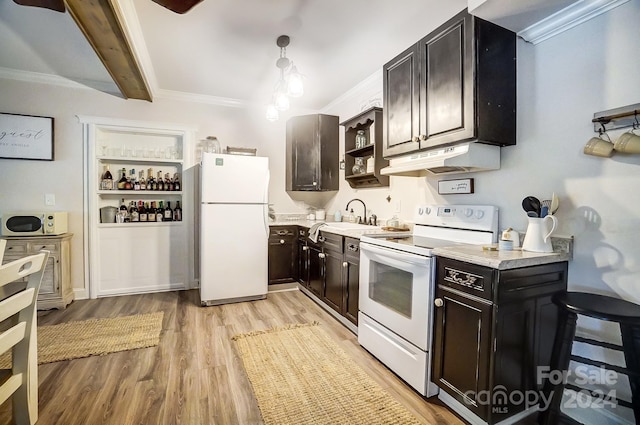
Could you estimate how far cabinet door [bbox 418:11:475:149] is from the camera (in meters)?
1.82

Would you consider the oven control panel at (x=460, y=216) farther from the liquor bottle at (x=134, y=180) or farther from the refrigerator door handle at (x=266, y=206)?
the liquor bottle at (x=134, y=180)

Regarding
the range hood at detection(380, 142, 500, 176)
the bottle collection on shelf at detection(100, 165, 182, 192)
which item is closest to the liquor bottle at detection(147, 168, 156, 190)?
the bottle collection on shelf at detection(100, 165, 182, 192)

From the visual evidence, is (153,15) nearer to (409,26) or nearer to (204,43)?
(204,43)

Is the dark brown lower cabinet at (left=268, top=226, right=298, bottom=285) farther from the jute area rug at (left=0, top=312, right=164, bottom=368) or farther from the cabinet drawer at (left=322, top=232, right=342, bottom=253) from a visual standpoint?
the jute area rug at (left=0, top=312, right=164, bottom=368)

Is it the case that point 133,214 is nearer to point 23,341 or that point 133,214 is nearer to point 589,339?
point 23,341

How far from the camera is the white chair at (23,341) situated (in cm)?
131

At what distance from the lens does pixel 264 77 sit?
3.33 metres

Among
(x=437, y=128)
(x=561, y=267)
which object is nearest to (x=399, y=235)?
(x=437, y=128)

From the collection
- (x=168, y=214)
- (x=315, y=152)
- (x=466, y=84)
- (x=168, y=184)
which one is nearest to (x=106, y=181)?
(x=168, y=184)

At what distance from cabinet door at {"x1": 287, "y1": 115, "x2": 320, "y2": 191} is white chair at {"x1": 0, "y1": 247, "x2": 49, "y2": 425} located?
9.61 ft

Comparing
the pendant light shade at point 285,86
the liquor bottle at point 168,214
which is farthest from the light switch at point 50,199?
the pendant light shade at point 285,86

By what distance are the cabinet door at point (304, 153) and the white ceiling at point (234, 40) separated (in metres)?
0.54

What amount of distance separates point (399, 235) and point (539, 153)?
113cm

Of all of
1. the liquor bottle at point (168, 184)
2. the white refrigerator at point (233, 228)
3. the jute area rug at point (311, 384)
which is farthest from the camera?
the liquor bottle at point (168, 184)
